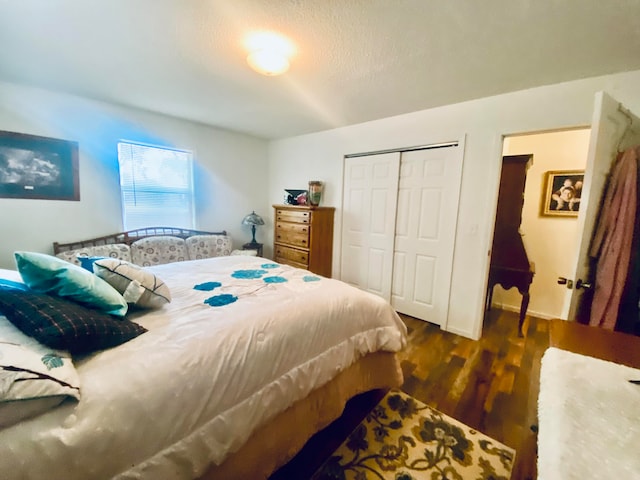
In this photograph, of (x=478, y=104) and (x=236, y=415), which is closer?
(x=236, y=415)

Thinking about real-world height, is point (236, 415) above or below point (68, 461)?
below

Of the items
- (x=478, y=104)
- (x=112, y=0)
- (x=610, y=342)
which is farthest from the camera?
(x=478, y=104)

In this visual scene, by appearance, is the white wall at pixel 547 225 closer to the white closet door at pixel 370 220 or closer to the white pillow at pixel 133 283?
the white closet door at pixel 370 220

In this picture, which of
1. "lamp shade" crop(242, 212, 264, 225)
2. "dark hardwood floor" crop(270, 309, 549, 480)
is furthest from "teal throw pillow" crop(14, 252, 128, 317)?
"lamp shade" crop(242, 212, 264, 225)

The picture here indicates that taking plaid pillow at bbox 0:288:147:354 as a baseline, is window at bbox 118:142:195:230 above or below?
above

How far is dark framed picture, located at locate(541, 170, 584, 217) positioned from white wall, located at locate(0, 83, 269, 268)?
165 inches

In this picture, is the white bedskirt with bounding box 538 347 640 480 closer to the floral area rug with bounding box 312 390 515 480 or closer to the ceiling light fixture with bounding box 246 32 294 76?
the floral area rug with bounding box 312 390 515 480

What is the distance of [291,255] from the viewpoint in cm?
380

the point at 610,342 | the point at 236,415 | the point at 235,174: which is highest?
the point at 235,174

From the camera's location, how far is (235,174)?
4.11m

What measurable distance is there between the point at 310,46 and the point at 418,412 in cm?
249

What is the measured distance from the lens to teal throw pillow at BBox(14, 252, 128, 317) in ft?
3.48

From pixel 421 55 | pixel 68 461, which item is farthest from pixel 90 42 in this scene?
pixel 68 461

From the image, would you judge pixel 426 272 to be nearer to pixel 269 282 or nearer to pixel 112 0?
pixel 269 282
